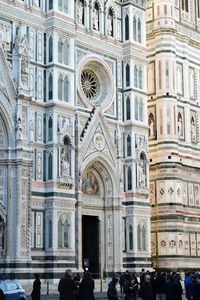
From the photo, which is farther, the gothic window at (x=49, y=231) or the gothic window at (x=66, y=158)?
the gothic window at (x=66, y=158)

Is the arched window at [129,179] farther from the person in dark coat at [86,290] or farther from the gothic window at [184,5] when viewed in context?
the person in dark coat at [86,290]

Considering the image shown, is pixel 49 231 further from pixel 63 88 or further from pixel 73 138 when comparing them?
pixel 63 88

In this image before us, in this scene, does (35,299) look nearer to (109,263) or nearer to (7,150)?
(7,150)

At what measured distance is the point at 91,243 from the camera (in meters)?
42.7

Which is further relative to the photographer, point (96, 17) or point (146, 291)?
point (96, 17)

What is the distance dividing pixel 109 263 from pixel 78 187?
5.52m

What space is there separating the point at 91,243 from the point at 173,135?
11.1 metres

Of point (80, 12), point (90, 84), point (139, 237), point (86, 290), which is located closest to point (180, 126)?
point (90, 84)

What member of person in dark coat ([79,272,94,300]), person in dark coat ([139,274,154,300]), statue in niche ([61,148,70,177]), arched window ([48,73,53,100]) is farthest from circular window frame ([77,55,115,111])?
person in dark coat ([79,272,94,300])

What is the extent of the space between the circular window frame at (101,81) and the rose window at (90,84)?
183mm

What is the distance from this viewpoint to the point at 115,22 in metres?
45.1

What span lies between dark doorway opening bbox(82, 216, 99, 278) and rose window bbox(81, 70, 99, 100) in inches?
309

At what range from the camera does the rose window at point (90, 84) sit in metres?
43.2

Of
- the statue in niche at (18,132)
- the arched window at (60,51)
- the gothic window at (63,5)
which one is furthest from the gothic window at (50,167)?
the gothic window at (63,5)
